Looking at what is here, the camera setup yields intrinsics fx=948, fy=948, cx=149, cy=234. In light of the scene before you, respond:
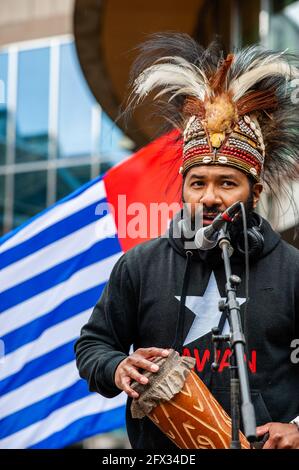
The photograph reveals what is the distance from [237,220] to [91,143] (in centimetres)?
1436

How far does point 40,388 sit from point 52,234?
0.87 m

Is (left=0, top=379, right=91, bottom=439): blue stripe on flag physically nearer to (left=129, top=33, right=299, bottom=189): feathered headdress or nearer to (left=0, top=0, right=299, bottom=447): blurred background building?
(left=129, top=33, right=299, bottom=189): feathered headdress

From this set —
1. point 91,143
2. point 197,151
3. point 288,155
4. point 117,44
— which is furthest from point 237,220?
point 91,143

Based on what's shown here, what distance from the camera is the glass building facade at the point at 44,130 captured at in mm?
17406

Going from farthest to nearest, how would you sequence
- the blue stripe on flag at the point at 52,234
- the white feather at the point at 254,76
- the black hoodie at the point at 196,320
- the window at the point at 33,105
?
the window at the point at 33,105, the blue stripe on flag at the point at 52,234, the white feather at the point at 254,76, the black hoodie at the point at 196,320

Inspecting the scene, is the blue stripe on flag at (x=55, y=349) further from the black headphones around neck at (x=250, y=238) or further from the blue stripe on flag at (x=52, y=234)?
the black headphones around neck at (x=250, y=238)

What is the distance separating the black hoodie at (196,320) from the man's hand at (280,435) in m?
0.16

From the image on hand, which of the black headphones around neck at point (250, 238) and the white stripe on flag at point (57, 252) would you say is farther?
the white stripe on flag at point (57, 252)

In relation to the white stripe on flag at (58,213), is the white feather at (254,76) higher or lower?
higher

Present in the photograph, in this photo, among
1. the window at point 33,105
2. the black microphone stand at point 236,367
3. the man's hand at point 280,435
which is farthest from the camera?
the window at point 33,105

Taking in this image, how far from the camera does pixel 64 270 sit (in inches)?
Result: 209

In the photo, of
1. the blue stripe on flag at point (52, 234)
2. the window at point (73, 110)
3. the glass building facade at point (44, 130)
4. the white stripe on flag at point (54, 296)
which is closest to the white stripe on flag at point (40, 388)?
the white stripe on flag at point (54, 296)

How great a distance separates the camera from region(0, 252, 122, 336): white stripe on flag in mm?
5137
